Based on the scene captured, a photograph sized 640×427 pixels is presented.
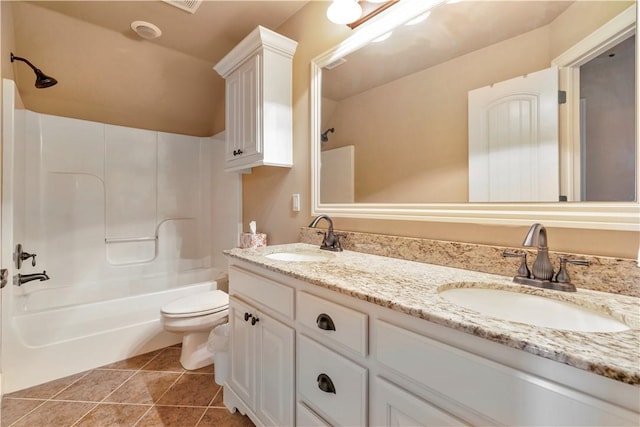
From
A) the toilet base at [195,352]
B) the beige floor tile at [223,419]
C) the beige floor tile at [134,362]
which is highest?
the toilet base at [195,352]

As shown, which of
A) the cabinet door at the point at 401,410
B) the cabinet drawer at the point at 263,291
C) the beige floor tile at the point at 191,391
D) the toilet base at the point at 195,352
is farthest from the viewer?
the toilet base at the point at 195,352

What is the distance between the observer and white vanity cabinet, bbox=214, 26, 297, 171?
180 centimetres

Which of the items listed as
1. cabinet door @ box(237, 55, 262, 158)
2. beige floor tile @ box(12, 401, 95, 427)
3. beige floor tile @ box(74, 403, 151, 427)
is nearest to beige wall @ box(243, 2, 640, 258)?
cabinet door @ box(237, 55, 262, 158)

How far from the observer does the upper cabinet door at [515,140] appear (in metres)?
0.95

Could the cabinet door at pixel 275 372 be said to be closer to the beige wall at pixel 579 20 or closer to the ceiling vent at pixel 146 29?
the beige wall at pixel 579 20

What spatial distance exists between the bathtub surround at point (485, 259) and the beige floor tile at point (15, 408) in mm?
2004

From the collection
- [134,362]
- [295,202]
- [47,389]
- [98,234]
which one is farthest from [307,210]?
[98,234]

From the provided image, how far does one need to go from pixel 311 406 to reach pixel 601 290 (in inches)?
38.7

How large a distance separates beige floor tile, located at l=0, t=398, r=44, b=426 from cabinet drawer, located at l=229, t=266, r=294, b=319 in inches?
53.5

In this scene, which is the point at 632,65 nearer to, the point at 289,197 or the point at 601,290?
the point at 601,290

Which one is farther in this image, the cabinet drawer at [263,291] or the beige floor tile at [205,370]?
the beige floor tile at [205,370]

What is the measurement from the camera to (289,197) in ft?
6.59

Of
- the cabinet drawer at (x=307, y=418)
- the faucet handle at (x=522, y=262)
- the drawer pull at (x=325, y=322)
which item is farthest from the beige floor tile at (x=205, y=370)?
the faucet handle at (x=522, y=262)

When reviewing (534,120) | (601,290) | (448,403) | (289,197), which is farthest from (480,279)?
(289,197)
